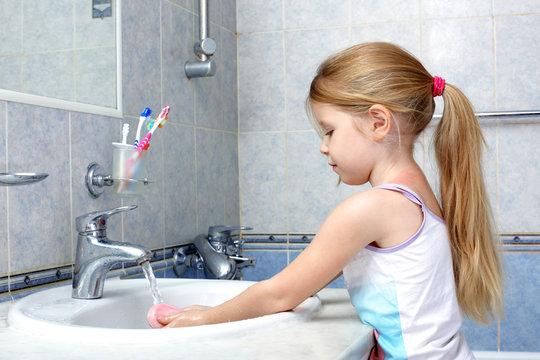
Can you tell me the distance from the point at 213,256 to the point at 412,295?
2.75 ft

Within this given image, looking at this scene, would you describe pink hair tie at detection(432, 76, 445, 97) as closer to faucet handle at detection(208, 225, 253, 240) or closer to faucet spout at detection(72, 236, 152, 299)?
faucet spout at detection(72, 236, 152, 299)

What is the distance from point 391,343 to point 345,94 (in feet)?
1.34

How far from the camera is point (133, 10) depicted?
4.71ft

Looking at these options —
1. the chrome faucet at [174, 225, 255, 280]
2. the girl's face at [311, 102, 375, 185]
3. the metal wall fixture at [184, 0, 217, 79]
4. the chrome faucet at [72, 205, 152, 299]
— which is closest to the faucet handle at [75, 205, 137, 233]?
the chrome faucet at [72, 205, 152, 299]

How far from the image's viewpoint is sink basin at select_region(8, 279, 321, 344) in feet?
2.33

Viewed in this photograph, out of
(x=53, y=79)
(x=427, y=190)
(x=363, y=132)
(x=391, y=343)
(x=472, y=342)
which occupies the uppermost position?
(x=53, y=79)

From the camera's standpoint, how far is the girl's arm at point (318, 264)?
2.78 feet

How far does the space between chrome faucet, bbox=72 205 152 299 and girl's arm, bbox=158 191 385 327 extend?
6.4 inches

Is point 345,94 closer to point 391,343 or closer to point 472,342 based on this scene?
point 391,343

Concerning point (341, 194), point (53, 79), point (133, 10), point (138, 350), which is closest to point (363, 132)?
point (138, 350)

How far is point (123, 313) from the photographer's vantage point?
1.03m

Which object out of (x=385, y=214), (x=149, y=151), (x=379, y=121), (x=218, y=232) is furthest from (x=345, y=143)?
(x=218, y=232)

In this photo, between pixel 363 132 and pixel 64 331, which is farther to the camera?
pixel 363 132

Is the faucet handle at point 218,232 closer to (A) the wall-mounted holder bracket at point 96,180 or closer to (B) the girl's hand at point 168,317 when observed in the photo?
(A) the wall-mounted holder bracket at point 96,180
